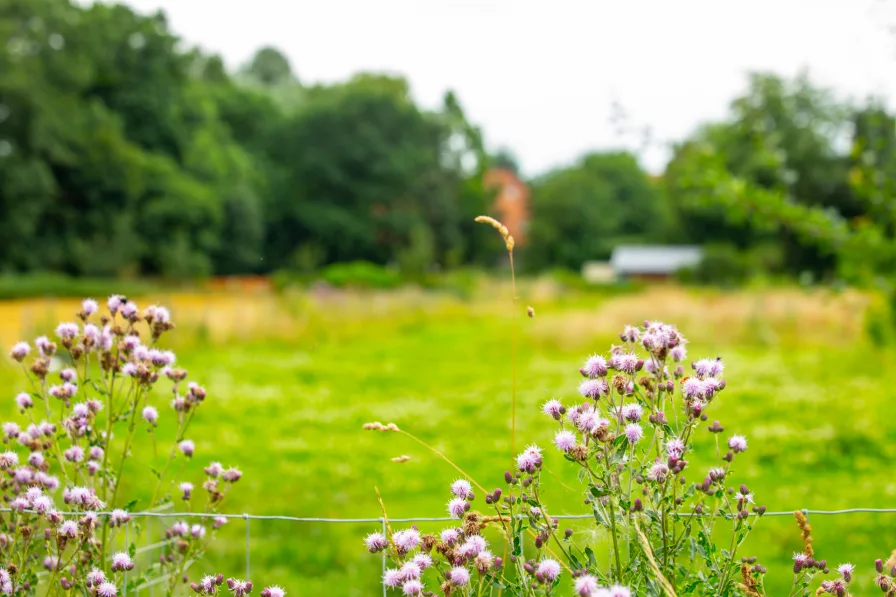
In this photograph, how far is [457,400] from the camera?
29.5 ft

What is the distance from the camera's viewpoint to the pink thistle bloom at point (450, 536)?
1510 millimetres

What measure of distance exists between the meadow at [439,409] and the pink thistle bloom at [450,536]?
27 centimetres

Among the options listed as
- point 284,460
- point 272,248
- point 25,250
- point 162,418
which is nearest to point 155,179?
point 25,250

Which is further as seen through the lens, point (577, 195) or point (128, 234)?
point (577, 195)

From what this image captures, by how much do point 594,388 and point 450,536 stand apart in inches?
15.1

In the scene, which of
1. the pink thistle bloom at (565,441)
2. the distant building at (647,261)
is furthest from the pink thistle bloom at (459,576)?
the distant building at (647,261)

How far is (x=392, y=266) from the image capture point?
35.7m

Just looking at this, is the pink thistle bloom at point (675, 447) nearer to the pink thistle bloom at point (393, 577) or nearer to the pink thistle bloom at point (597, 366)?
the pink thistle bloom at point (597, 366)

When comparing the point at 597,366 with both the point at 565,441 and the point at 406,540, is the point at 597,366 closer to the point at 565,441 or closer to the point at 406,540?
the point at 565,441

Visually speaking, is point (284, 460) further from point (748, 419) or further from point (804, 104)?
point (804, 104)

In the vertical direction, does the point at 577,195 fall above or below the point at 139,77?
below

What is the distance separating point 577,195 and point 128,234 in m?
25.6

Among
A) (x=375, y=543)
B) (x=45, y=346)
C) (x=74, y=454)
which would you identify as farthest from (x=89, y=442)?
(x=375, y=543)

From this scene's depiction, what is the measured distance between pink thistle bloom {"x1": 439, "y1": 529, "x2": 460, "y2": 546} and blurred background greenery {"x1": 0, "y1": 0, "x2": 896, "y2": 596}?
1.56 ft
